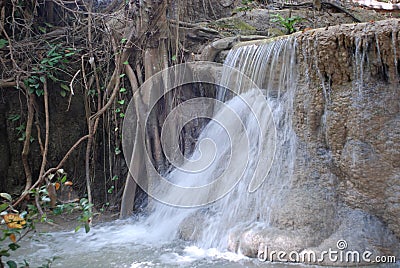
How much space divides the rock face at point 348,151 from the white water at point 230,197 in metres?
0.23

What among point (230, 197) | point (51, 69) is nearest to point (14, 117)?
point (51, 69)

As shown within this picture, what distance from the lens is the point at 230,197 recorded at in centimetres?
445

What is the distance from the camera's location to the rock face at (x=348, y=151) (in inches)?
139

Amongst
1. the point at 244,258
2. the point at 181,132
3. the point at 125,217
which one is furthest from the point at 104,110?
the point at 244,258

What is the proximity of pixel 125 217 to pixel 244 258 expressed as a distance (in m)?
2.32

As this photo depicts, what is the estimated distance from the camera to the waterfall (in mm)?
4129

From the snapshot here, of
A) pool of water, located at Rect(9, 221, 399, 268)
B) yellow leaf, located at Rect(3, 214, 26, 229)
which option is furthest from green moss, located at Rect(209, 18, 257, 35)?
yellow leaf, located at Rect(3, 214, 26, 229)

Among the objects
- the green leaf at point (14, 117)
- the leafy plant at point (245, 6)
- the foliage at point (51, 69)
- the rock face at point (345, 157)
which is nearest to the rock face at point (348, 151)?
the rock face at point (345, 157)

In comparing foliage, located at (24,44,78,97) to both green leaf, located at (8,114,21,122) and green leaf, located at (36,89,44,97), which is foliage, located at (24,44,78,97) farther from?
green leaf, located at (8,114,21,122)

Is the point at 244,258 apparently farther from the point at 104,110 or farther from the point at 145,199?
the point at 104,110

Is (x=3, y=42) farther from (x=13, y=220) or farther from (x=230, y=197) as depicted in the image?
(x=13, y=220)

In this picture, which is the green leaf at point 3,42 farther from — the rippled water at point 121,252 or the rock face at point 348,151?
the rock face at point 348,151

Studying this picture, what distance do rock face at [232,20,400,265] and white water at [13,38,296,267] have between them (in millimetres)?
232

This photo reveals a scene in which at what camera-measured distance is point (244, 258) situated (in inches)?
140
